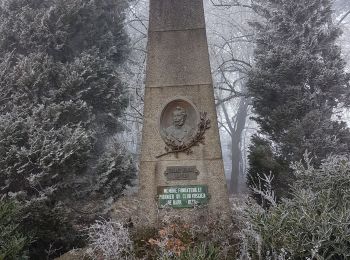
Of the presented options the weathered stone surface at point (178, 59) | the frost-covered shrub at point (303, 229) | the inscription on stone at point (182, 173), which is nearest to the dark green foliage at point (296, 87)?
the inscription on stone at point (182, 173)

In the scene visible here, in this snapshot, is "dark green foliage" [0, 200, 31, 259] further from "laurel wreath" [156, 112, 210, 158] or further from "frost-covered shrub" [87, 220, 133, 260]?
"laurel wreath" [156, 112, 210, 158]

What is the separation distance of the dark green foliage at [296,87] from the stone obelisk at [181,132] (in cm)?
243

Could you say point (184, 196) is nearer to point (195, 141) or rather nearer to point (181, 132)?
point (195, 141)

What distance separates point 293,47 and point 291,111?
1608mm

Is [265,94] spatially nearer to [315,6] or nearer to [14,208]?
[315,6]

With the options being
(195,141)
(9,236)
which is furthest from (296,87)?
(9,236)

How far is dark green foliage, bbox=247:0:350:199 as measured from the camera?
872 cm

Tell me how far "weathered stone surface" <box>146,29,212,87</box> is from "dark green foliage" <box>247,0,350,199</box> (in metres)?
2.86

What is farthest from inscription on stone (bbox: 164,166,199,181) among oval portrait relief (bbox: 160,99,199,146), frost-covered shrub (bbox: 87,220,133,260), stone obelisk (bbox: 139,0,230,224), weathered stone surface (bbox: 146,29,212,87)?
weathered stone surface (bbox: 146,29,212,87)

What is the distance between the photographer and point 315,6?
978cm

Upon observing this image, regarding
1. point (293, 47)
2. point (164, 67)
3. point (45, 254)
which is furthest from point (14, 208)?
point (293, 47)

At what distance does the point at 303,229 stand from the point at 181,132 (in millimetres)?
2697

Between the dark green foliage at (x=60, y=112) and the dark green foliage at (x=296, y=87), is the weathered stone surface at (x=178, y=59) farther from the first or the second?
the dark green foliage at (x=296, y=87)

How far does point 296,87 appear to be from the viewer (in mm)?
9258
